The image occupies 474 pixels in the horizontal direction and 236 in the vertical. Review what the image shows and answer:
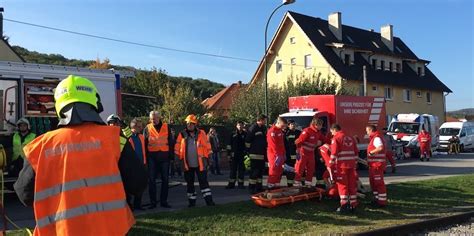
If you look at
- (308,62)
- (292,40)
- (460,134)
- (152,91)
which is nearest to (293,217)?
(460,134)

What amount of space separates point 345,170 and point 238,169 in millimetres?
4645

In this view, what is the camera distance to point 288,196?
10109 millimetres

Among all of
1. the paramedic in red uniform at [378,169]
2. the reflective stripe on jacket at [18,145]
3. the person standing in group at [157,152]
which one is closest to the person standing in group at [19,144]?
the reflective stripe on jacket at [18,145]

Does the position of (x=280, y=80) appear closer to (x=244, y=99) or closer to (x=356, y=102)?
(x=244, y=99)

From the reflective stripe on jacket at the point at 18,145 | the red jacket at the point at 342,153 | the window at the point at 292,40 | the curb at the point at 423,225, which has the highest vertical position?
the window at the point at 292,40

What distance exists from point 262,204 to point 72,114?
6.97 m

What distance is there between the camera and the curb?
27.8 feet

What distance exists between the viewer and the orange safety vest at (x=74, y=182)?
3.08m

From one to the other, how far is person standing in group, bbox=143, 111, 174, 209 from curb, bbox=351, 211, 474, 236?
13.5 feet

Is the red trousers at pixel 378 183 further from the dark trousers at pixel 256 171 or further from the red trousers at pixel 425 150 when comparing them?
the red trousers at pixel 425 150

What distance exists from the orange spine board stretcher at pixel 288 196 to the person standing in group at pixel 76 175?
6651mm

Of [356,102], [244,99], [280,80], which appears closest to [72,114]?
[356,102]

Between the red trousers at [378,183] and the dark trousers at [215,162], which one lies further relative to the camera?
the dark trousers at [215,162]

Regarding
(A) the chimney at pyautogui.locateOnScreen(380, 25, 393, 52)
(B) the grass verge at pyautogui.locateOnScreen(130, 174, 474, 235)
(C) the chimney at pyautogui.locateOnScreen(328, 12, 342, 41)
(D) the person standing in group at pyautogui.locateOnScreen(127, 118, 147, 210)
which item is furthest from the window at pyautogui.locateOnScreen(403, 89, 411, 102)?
(D) the person standing in group at pyautogui.locateOnScreen(127, 118, 147, 210)
